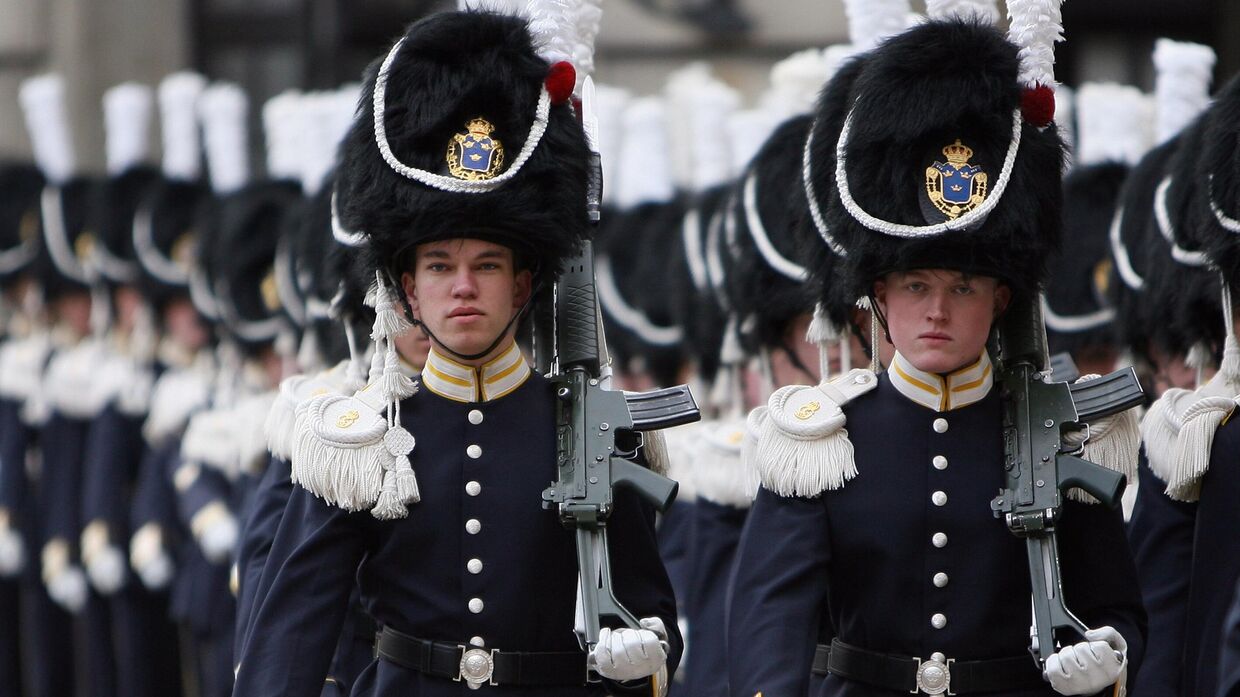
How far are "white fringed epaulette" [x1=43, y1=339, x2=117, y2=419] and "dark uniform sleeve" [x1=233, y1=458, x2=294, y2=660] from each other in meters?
4.61

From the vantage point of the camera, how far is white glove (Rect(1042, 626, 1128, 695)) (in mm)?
4164

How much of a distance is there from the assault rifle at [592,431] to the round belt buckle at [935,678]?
571mm

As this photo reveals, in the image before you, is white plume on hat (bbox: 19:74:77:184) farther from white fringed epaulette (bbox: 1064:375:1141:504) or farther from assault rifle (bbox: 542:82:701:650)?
white fringed epaulette (bbox: 1064:375:1141:504)

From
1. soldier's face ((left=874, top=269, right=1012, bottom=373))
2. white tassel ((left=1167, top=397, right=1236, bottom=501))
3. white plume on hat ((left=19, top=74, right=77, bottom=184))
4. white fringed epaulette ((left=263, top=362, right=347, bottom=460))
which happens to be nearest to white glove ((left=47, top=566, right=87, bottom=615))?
white plume on hat ((left=19, top=74, right=77, bottom=184))

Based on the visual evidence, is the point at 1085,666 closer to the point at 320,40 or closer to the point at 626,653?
the point at 626,653

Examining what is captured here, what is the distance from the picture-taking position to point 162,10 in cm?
1442

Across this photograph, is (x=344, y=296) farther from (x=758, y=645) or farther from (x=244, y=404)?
(x=244, y=404)

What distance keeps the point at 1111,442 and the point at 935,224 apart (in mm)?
577

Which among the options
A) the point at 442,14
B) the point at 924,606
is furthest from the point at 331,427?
the point at 924,606

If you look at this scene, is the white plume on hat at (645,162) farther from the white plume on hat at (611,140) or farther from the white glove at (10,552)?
the white glove at (10,552)

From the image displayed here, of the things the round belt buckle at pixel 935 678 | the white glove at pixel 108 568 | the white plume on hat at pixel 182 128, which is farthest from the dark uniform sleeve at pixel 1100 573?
the white plume on hat at pixel 182 128

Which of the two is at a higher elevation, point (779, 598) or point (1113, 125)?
point (1113, 125)

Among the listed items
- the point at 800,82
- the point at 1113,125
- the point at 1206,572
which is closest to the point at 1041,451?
the point at 1206,572

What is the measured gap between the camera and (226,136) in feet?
31.9
